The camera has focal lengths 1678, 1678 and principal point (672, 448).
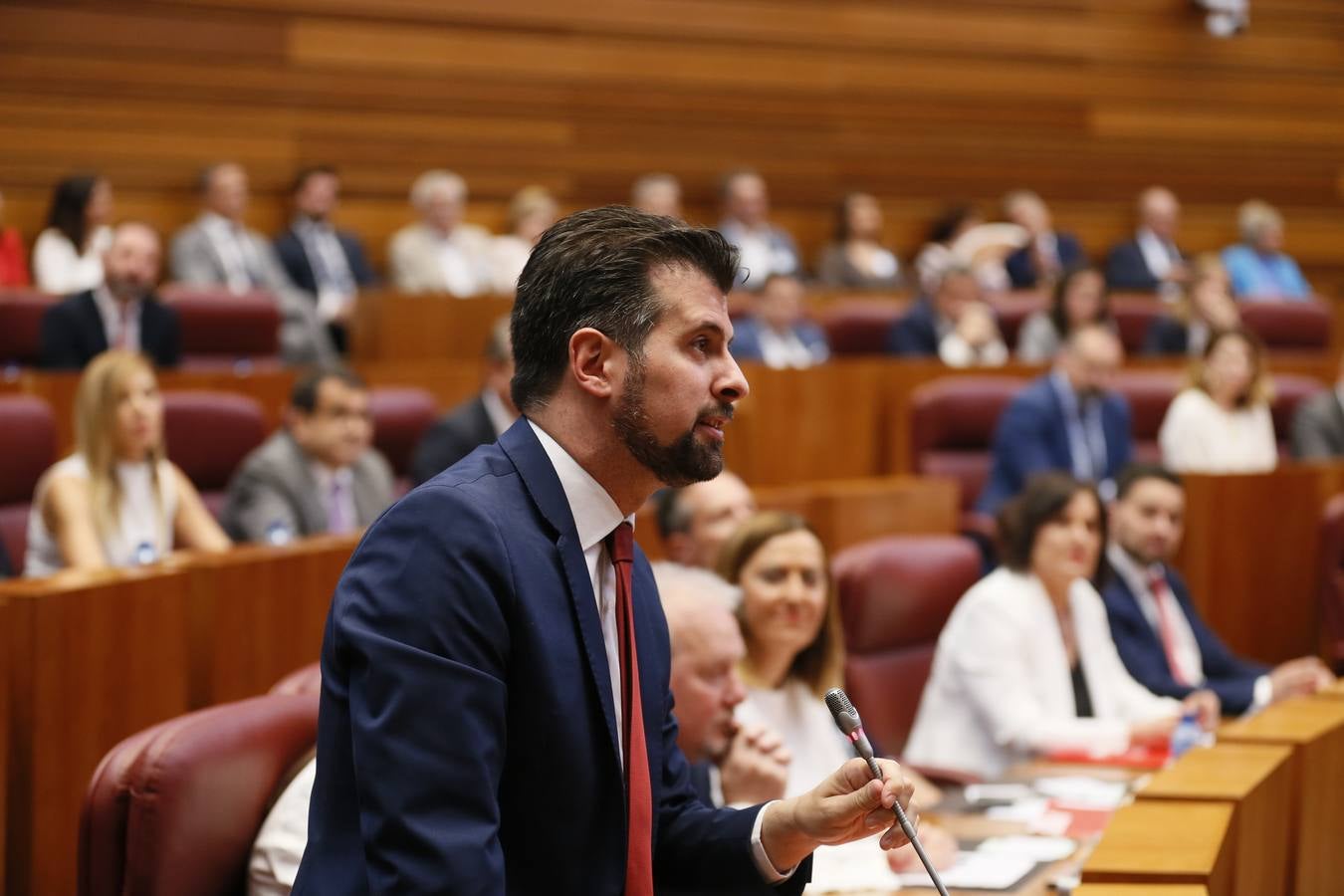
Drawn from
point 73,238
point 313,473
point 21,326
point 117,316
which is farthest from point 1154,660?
point 73,238

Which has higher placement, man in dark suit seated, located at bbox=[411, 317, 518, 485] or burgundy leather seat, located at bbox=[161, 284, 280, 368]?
burgundy leather seat, located at bbox=[161, 284, 280, 368]

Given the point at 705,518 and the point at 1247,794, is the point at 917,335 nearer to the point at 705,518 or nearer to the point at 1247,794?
the point at 705,518

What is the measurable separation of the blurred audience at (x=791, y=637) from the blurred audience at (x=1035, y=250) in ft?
9.81

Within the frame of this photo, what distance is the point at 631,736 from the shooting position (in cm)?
74

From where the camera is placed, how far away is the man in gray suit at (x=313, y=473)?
2115 mm

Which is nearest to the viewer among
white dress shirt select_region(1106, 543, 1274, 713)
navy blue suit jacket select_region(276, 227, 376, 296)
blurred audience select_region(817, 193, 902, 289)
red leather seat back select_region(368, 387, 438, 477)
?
white dress shirt select_region(1106, 543, 1274, 713)

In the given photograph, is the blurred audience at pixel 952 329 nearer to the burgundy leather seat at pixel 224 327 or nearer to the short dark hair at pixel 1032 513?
the burgundy leather seat at pixel 224 327

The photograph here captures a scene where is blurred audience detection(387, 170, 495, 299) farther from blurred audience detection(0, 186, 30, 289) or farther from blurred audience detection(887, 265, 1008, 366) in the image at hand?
blurred audience detection(887, 265, 1008, 366)

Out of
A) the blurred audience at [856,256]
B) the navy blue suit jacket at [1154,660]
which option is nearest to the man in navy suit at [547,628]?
the navy blue suit jacket at [1154,660]

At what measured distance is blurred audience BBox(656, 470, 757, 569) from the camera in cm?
186

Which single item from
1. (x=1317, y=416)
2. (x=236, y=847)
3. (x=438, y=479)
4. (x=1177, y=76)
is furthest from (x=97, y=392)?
(x=1177, y=76)

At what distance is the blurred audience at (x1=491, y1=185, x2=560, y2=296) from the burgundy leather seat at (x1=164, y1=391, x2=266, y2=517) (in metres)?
1.28

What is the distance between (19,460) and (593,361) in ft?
4.98

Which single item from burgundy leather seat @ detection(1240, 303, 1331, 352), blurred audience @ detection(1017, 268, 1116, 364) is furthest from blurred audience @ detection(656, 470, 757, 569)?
burgundy leather seat @ detection(1240, 303, 1331, 352)
